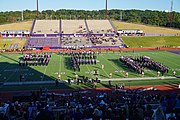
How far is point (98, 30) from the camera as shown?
6347 cm

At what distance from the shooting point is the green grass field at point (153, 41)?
54469mm

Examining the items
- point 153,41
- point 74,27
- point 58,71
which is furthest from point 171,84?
point 74,27

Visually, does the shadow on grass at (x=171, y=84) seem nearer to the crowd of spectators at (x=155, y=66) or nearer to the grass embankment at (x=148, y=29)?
the crowd of spectators at (x=155, y=66)

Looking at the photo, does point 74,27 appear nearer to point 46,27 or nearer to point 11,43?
point 46,27

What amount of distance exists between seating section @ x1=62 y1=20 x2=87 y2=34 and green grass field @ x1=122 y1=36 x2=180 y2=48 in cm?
1153

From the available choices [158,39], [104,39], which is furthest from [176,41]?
[104,39]

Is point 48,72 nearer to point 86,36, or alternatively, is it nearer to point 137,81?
point 137,81

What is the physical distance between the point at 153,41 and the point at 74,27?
20.4 m

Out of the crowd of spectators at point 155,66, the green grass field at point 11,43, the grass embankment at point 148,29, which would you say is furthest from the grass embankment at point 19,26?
the crowd of spectators at point 155,66

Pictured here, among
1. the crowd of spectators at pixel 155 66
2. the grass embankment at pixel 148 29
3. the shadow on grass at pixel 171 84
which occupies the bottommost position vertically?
the shadow on grass at pixel 171 84

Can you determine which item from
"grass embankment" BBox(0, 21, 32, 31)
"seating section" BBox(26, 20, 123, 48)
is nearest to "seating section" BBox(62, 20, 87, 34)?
"seating section" BBox(26, 20, 123, 48)

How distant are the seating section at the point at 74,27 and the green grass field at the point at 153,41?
11.5 metres

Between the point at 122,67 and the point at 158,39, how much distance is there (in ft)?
104

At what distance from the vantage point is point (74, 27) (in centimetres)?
6550
